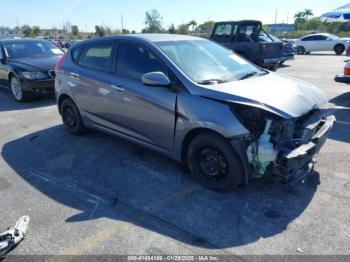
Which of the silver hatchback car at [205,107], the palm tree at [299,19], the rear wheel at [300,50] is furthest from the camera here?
the palm tree at [299,19]

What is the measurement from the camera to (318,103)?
382 cm

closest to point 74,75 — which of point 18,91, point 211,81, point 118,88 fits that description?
point 118,88

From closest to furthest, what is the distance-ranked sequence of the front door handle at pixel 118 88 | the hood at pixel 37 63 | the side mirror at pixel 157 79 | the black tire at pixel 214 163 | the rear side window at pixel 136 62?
the black tire at pixel 214 163 < the side mirror at pixel 157 79 < the rear side window at pixel 136 62 < the front door handle at pixel 118 88 < the hood at pixel 37 63

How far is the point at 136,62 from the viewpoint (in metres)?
4.36

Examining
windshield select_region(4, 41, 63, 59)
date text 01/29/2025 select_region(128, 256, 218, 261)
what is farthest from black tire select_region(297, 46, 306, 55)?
date text 01/29/2025 select_region(128, 256, 218, 261)

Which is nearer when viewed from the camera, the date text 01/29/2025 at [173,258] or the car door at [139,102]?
the date text 01/29/2025 at [173,258]

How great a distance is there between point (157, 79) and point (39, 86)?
5.73m

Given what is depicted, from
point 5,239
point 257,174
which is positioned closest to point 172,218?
point 257,174

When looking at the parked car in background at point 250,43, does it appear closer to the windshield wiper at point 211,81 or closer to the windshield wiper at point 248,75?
the windshield wiper at point 248,75

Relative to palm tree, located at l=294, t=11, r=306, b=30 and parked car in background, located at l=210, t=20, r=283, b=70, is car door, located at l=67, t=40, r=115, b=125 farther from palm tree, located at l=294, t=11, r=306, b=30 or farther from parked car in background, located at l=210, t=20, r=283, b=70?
palm tree, located at l=294, t=11, r=306, b=30

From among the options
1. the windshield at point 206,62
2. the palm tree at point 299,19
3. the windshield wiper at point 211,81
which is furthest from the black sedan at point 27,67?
the palm tree at point 299,19

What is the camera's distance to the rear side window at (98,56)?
15.7ft

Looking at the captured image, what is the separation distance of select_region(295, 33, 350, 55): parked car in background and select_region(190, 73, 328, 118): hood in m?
22.1

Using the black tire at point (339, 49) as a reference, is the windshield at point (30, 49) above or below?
above
